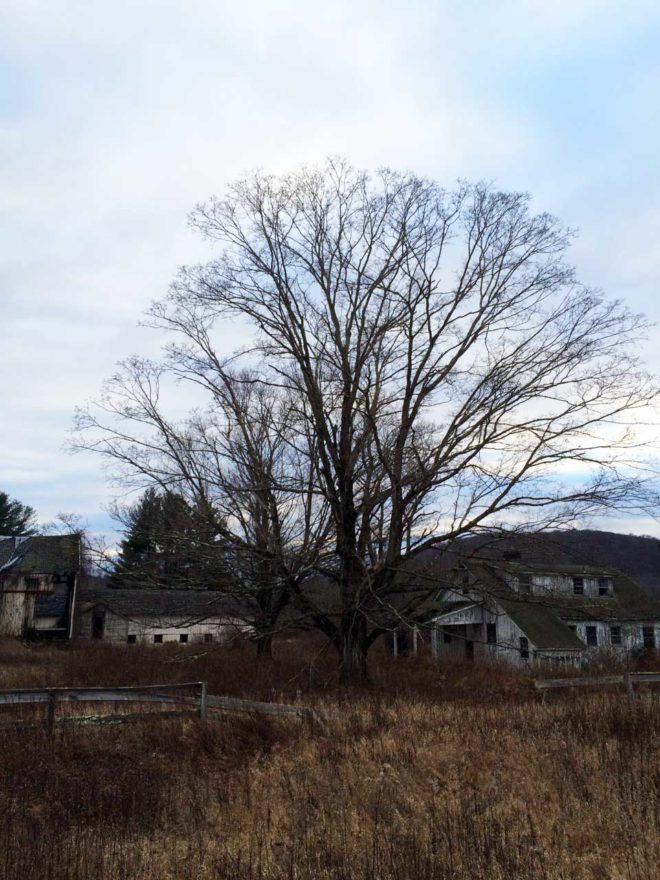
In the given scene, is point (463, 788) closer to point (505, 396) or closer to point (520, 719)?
point (520, 719)

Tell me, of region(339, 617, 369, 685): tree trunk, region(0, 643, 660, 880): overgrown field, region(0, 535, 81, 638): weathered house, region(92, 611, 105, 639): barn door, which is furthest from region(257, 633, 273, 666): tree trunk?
region(92, 611, 105, 639): barn door

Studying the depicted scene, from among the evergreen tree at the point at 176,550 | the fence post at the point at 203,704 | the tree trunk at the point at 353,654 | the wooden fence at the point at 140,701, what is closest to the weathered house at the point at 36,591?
the evergreen tree at the point at 176,550

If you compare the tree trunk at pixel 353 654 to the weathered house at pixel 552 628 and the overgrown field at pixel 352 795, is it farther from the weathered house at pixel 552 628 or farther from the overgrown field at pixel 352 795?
the weathered house at pixel 552 628

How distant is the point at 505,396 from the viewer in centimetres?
1670

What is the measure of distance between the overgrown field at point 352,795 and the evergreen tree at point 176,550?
4.94m

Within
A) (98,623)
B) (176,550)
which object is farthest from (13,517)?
(176,550)

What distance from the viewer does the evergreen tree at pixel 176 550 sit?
1666 cm

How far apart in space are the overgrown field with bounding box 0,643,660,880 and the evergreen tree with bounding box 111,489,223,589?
494 cm

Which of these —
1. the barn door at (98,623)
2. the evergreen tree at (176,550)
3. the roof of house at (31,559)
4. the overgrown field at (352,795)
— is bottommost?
the overgrown field at (352,795)

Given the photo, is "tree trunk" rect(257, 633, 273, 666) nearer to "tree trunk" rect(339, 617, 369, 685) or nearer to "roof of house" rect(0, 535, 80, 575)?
"tree trunk" rect(339, 617, 369, 685)

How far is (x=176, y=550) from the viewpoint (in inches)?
671

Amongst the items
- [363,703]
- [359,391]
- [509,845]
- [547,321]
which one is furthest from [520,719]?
[547,321]

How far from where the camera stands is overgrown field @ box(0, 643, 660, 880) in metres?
5.63

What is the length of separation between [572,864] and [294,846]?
213 cm
